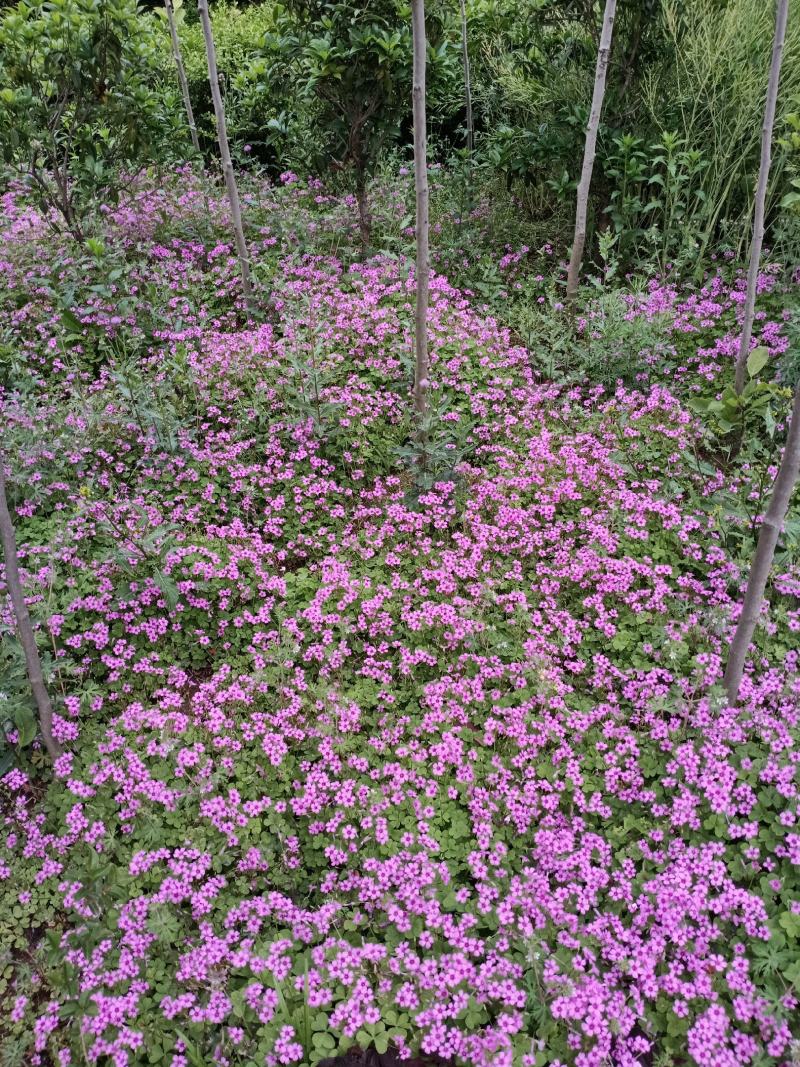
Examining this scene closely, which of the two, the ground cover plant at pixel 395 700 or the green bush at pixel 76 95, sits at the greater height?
the green bush at pixel 76 95

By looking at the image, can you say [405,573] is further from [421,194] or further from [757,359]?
[757,359]

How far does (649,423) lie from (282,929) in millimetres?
3563

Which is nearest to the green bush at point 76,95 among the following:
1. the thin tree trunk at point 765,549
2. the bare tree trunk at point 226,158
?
the bare tree trunk at point 226,158

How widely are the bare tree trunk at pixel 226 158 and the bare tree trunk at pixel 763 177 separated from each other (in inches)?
134

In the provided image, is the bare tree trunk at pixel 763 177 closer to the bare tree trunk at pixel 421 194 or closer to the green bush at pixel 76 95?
the bare tree trunk at pixel 421 194

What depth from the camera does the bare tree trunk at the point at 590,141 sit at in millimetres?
4922

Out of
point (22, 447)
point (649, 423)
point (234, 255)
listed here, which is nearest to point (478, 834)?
point (649, 423)

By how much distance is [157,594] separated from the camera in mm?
3750

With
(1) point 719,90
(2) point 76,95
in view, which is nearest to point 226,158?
(2) point 76,95

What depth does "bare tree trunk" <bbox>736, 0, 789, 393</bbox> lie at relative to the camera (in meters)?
3.53

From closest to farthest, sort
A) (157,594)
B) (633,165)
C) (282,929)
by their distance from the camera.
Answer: (282,929), (157,594), (633,165)

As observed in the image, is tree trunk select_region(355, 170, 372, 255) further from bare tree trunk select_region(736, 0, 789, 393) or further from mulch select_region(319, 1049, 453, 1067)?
mulch select_region(319, 1049, 453, 1067)

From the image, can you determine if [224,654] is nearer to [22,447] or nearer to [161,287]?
[22,447]

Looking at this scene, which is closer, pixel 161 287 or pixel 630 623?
pixel 630 623
